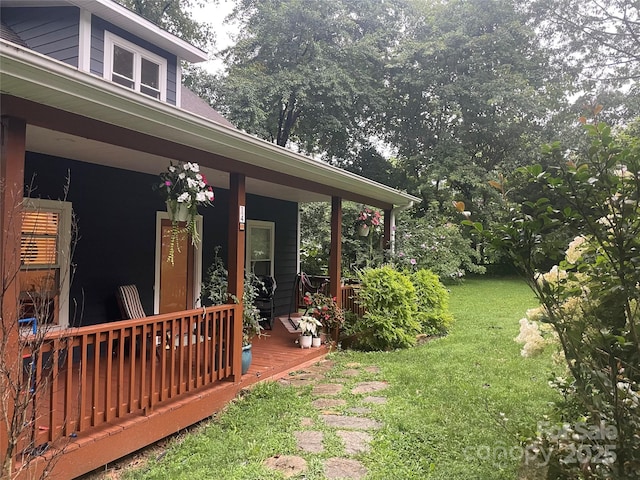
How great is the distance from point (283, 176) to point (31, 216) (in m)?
2.48

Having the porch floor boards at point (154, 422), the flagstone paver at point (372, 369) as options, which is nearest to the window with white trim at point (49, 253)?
the porch floor boards at point (154, 422)

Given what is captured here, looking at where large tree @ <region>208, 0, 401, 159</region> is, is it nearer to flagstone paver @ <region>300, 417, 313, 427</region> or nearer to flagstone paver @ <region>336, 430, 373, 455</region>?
flagstone paver @ <region>300, 417, 313, 427</region>

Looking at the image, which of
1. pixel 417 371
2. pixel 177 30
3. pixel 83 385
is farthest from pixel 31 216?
pixel 177 30

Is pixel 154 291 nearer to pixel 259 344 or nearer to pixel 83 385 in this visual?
pixel 259 344

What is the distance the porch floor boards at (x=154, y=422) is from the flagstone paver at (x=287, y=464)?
36.8 inches

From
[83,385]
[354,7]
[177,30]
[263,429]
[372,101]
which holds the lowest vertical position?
[263,429]

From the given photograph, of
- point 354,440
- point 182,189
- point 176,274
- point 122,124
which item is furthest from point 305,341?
point 122,124

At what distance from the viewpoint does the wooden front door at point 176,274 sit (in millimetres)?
5852

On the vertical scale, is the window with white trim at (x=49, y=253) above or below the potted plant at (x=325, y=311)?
above

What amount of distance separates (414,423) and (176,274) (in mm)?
3805

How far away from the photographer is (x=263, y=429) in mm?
3559

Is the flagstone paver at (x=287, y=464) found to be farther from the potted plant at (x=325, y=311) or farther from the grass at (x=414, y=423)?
the potted plant at (x=325, y=311)

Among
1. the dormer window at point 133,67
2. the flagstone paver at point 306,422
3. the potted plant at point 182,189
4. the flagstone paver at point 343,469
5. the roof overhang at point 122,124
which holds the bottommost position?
the flagstone paver at point 343,469

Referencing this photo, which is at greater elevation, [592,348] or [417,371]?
A: [592,348]
